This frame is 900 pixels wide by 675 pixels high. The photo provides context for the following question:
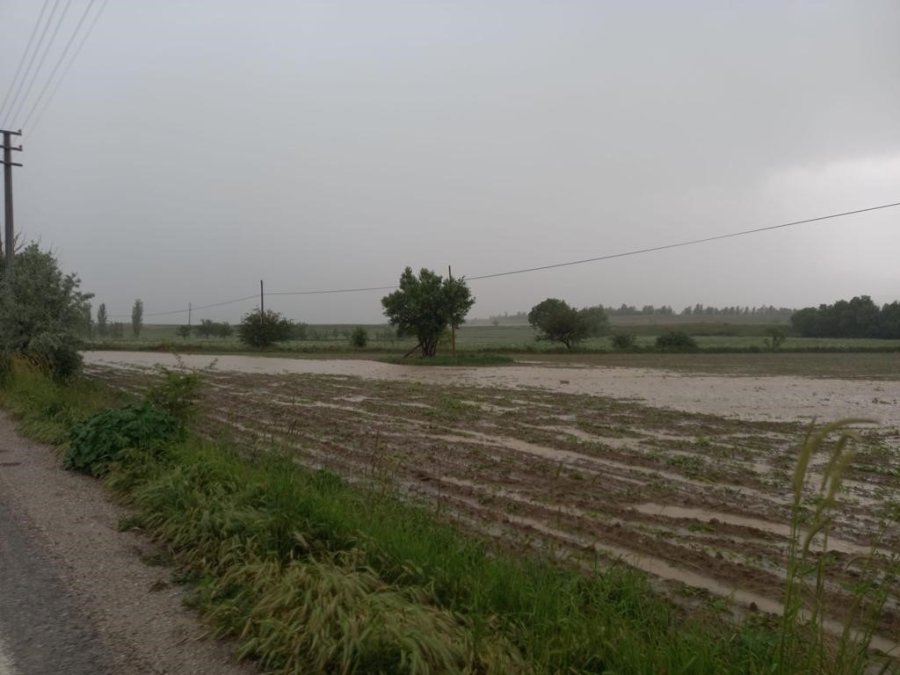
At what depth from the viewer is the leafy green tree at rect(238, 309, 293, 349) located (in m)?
65.4

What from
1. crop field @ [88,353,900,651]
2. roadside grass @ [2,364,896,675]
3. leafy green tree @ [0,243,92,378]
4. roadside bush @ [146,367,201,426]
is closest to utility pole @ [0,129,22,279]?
leafy green tree @ [0,243,92,378]

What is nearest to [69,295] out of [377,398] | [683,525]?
[377,398]

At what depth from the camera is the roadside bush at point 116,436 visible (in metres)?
7.71

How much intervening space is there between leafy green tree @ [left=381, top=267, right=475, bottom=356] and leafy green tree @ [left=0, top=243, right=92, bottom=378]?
2852 centimetres

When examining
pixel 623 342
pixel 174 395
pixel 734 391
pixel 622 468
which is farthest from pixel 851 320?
pixel 174 395

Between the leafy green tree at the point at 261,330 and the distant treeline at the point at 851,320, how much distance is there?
65.8 metres

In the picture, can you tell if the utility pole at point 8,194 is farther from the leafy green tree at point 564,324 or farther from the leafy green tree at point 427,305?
the leafy green tree at point 564,324

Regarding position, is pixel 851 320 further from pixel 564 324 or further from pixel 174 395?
pixel 174 395

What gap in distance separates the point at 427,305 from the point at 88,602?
133 feet

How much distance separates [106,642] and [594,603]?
118 inches

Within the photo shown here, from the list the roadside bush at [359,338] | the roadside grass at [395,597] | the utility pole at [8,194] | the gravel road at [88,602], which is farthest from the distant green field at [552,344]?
the roadside grass at [395,597]

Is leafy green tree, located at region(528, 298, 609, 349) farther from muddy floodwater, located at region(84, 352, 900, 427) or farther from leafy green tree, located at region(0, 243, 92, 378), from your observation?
leafy green tree, located at region(0, 243, 92, 378)

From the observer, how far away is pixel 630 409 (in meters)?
17.4

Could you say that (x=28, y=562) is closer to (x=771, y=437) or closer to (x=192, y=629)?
(x=192, y=629)
